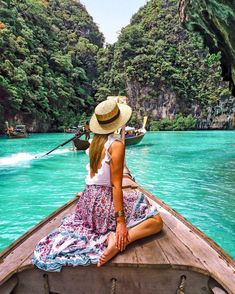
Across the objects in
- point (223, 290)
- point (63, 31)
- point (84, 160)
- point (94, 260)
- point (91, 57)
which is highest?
point (63, 31)

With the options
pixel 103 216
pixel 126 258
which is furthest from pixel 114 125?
pixel 126 258

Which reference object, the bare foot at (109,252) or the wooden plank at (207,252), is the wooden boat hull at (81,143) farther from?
the bare foot at (109,252)

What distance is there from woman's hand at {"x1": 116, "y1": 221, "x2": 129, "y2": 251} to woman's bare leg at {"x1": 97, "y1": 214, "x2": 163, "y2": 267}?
33mm

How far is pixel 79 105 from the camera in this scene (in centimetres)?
4400

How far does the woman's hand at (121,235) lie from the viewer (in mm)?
1842

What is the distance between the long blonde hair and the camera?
2.00 metres

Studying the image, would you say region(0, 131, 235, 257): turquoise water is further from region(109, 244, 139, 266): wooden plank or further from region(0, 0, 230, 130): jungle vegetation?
region(0, 0, 230, 130): jungle vegetation

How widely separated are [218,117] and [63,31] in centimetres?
3206

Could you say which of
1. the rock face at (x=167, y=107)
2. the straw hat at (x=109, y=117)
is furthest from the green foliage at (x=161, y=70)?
the straw hat at (x=109, y=117)

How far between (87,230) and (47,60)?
43328 millimetres

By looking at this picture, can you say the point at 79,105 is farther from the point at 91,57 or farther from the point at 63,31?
the point at 63,31

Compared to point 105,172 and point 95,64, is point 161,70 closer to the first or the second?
point 95,64

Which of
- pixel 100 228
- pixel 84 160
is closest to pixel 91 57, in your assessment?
pixel 84 160

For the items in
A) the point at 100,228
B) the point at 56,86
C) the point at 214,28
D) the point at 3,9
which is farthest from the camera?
the point at 56,86
